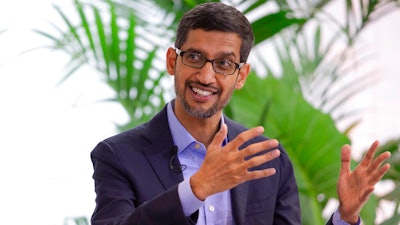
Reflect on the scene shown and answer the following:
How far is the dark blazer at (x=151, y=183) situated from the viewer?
1515 mm

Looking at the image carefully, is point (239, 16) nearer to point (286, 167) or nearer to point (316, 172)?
point (286, 167)

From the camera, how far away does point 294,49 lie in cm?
309

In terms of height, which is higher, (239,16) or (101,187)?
(239,16)

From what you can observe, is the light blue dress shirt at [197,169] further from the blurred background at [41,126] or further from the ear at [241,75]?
the blurred background at [41,126]

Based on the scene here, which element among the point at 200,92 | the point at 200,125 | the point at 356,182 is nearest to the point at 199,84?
the point at 200,92

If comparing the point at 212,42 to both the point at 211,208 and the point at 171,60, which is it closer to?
the point at 171,60

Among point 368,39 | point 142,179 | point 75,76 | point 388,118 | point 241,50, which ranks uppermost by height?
point 241,50

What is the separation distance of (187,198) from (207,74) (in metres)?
0.25

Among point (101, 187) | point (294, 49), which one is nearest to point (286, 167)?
point (101, 187)

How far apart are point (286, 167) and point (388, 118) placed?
271 centimetres

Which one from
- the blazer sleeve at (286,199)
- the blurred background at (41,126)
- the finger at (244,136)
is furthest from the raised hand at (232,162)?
the blurred background at (41,126)

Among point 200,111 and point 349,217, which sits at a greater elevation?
point 200,111

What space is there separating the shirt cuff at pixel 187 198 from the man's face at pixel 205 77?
0.70 ft

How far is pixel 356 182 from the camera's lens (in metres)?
1.54
